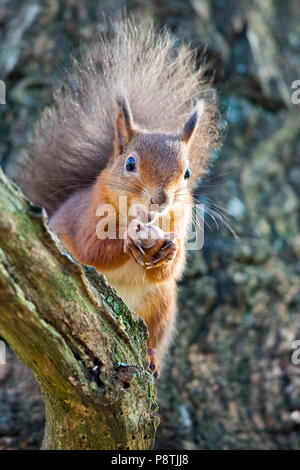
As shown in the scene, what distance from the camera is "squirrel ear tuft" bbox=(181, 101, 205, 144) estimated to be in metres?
2.05

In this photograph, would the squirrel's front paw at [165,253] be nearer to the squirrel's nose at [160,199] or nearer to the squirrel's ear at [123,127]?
the squirrel's nose at [160,199]

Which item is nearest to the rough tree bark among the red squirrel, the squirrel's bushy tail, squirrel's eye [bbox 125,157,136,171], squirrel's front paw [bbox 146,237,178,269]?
squirrel's front paw [bbox 146,237,178,269]

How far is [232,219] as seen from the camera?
275 centimetres

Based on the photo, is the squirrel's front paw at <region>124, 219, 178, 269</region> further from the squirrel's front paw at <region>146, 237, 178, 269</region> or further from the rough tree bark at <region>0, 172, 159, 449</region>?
the rough tree bark at <region>0, 172, 159, 449</region>

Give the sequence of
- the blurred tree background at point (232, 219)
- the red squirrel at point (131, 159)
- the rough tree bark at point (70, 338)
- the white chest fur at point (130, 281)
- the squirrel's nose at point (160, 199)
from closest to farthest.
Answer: the rough tree bark at point (70, 338) < the squirrel's nose at point (160, 199) < the red squirrel at point (131, 159) < the white chest fur at point (130, 281) < the blurred tree background at point (232, 219)

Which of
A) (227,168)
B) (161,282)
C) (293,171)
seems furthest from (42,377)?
(293,171)

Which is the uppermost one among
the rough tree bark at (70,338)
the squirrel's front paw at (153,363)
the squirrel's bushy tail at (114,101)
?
the squirrel's bushy tail at (114,101)

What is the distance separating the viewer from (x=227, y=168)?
286cm

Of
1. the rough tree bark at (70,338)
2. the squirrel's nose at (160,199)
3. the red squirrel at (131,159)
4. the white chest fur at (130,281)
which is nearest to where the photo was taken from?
the rough tree bark at (70,338)

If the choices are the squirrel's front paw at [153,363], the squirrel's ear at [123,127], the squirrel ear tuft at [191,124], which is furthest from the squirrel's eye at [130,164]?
the squirrel's front paw at [153,363]

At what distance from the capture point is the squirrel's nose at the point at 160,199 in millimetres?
1763

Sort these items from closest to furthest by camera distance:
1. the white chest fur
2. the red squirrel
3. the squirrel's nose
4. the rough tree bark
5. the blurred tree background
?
the rough tree bark < the squirrel's nose < the red squirrel < the white chest fur < the blurred tree background

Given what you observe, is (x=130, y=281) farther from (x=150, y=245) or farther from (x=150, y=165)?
(x=150, y=165)

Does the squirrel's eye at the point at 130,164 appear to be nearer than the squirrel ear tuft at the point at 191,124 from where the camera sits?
Yes
